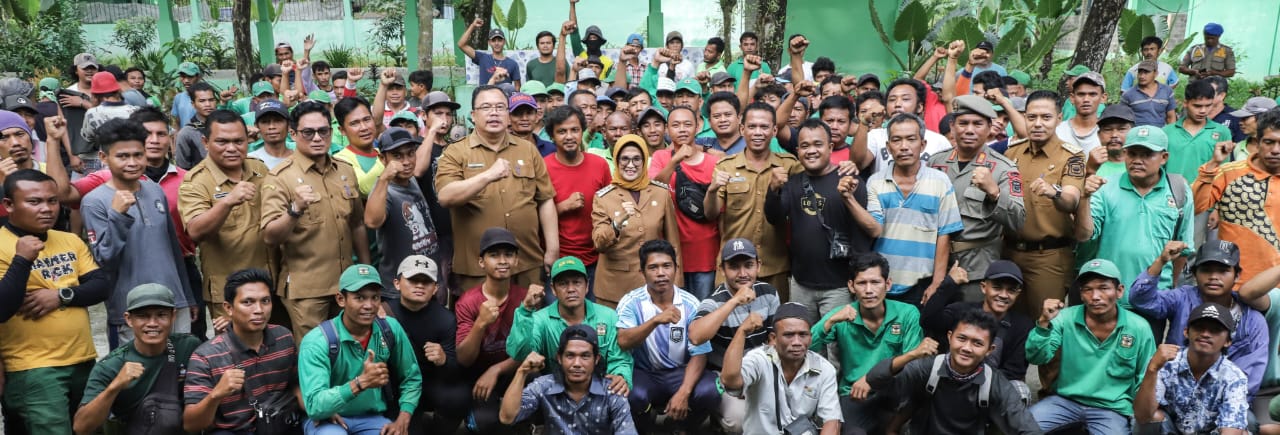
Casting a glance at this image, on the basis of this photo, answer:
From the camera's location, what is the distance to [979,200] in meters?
5.59

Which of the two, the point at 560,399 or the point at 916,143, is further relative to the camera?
the point at 916,143

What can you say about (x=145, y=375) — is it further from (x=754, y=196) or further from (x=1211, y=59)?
(x=1211, y=59)

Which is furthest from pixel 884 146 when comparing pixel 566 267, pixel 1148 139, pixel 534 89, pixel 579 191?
pixel 534 89

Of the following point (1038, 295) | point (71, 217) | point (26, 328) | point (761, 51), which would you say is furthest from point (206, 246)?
point (761, 51)

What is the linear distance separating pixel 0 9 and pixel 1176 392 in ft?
69.8

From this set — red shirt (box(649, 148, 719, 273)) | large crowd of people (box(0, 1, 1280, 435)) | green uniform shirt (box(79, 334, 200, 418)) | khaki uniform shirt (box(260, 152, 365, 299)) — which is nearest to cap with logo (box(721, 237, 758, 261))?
large crowd of people (box(0, 1, 1280, 435))

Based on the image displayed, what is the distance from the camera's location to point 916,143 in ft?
17.9

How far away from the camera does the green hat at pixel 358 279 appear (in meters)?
4.74

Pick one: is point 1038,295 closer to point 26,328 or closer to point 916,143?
point 916,143

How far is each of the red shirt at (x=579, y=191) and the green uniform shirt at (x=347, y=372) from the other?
4.59ft

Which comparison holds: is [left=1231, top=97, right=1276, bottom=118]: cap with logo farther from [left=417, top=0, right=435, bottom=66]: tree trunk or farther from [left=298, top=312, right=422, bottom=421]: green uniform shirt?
[left=417, top=0, right=435, bottom=66]: tree trunk

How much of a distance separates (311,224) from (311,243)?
10 centimetres

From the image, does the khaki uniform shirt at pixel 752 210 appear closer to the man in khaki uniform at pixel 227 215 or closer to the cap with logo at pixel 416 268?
the cap with logo at pixel 416 268

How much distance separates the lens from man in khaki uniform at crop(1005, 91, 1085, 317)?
5.69 metres
